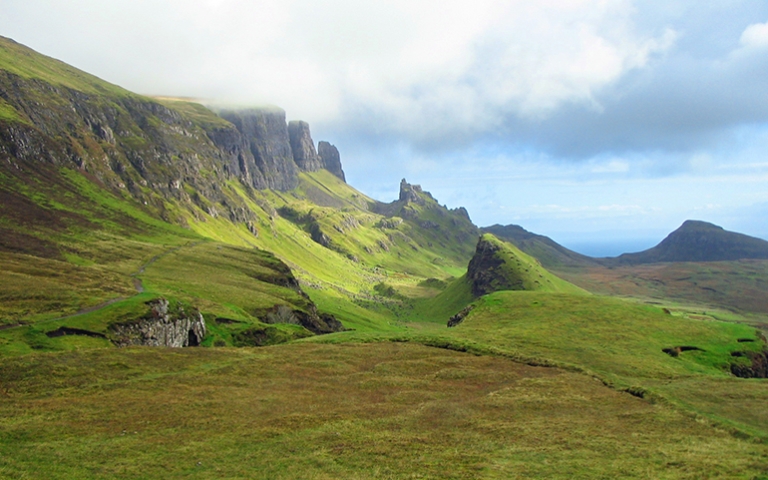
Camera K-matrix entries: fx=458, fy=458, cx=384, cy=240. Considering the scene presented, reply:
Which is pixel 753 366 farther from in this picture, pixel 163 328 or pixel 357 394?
pixel 163 328

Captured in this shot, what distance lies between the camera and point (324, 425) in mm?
40781

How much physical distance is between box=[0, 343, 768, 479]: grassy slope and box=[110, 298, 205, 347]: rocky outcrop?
16654 mm

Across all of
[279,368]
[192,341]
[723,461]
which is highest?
[723,461]

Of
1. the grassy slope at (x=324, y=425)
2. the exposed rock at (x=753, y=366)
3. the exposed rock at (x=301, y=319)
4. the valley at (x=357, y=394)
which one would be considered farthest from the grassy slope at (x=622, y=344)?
the exposed rock at (x=301, y=319)

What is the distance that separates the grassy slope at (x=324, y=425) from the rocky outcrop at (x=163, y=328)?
54.6ft

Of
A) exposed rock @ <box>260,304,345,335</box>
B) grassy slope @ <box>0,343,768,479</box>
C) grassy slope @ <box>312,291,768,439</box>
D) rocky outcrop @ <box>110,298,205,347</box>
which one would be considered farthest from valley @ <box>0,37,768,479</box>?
exposed rock @ <box>260,304,345,335</box>

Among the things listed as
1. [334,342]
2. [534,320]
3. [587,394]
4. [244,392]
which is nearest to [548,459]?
[587,394]

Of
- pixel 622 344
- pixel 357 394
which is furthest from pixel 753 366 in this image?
pixel 357 394

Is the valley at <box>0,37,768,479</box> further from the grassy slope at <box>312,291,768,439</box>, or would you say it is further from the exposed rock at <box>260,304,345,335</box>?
the exposed rock at <box>260,304,345,335</box>

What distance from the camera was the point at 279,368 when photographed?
60312 millimetres

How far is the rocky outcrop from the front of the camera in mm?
75025

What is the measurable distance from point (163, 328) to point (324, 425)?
53747 millimetres

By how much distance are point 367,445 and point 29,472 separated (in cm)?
2255

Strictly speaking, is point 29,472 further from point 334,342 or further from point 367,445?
point 334,342
